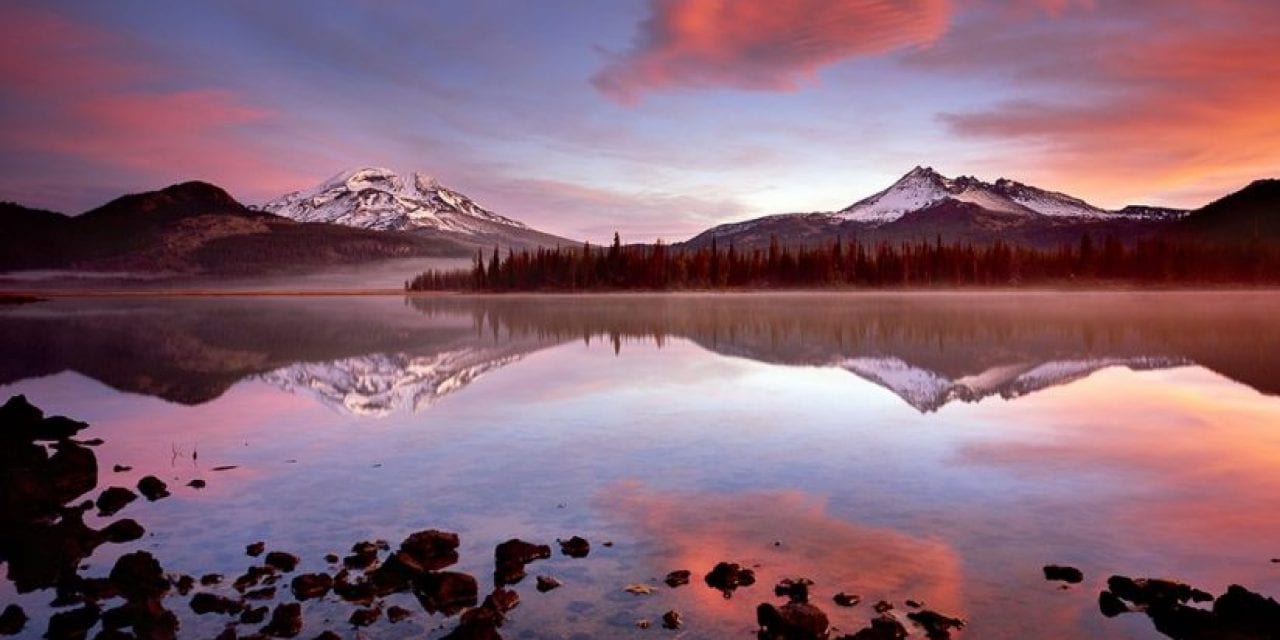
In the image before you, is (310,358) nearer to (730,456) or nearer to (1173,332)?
(730,456)

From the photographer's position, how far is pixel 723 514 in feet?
44.7

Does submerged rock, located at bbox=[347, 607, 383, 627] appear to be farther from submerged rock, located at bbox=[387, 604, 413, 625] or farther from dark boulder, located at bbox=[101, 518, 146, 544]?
dark boulder, located at bbox=[101, 518, 146, 544]

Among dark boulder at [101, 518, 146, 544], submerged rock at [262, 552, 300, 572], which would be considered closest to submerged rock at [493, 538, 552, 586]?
submerged rock at [262, 552, 300, 572]

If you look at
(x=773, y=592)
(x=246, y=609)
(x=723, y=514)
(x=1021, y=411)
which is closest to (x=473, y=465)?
(x=723, y=514)

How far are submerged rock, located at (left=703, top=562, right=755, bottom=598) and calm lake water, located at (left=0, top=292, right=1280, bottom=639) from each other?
205 mm

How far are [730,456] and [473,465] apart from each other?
5.51m

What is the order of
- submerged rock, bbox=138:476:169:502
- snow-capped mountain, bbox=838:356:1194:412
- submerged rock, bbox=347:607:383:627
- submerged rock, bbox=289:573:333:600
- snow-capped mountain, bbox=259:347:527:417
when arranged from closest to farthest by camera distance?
submerged rock, bbox=347:607:383:627 → submerged rock, bbox=289:573:333:600 → submerged rock, bbox=138:476:169:502 → snow-capped mountain, bbox=259:347:527:417 → snow-capped mountain, bbox=838:356:1194:412

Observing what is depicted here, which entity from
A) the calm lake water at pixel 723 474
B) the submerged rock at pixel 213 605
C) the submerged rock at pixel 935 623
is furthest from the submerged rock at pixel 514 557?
the submerged rock at pixel 935 623

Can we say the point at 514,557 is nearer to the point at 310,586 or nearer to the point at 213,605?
the point at 310,586

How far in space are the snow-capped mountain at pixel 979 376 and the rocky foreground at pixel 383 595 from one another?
15.1m

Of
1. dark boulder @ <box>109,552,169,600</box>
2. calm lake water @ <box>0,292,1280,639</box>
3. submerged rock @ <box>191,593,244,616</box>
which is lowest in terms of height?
calm lake water @ <box>0,292,1280,639</box>

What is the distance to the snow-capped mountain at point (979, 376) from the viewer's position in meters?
27.5

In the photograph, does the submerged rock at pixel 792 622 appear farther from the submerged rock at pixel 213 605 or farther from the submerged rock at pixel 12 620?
the submerged rock at pixel 12 620

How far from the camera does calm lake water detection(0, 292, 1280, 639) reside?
10.5 metres
